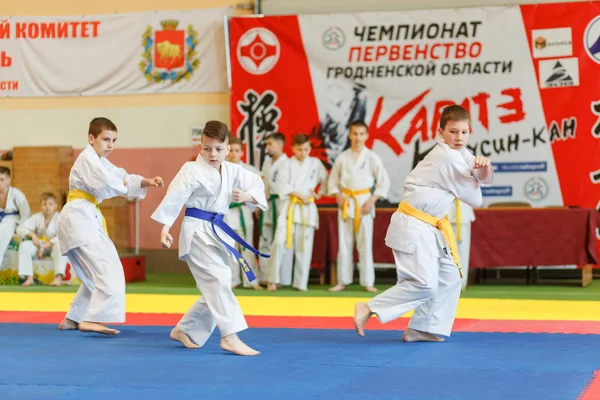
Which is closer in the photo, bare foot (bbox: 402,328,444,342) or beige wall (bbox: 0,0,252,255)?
bare foot (bbox: 402,328,444,342)

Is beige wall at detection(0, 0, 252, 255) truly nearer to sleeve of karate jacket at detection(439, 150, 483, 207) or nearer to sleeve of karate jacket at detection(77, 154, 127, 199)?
sleeve of karate jacket at detection(77, 154, 127, 199)

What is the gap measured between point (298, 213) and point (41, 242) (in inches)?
104

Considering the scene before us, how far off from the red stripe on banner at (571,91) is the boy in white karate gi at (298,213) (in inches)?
107

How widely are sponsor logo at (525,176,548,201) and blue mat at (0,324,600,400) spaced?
4672 mm

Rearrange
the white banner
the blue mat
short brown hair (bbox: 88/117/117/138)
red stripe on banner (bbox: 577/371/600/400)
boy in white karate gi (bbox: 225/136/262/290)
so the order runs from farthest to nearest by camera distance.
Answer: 1. the white banner
2. boy in white karate gi (bbox: 225/136/262/290)
3. short brown hair (bbox: 88/117/117/138)
4. the blue mat
5. red stripe on banner (bbox: 577/371/600/400)

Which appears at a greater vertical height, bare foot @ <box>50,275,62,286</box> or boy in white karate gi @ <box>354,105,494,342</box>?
boy in white karate gi @ <box>354,105,494,342</box>

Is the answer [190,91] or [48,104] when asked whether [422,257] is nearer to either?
[190,91]

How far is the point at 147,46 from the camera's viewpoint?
1077cm

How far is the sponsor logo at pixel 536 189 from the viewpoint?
9.64 metres

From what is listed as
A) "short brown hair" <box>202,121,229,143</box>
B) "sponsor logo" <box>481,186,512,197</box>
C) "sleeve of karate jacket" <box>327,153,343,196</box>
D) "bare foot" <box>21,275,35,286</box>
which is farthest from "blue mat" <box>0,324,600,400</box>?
"sponsor logo" <box>481,186,512,197</box>

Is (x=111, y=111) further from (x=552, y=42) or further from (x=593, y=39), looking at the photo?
(x=593, y=39)

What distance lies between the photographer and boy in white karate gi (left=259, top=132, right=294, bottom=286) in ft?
28.8

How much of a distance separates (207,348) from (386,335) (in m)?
1.11

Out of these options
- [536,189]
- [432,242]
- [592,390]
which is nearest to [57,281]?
[536,189]
